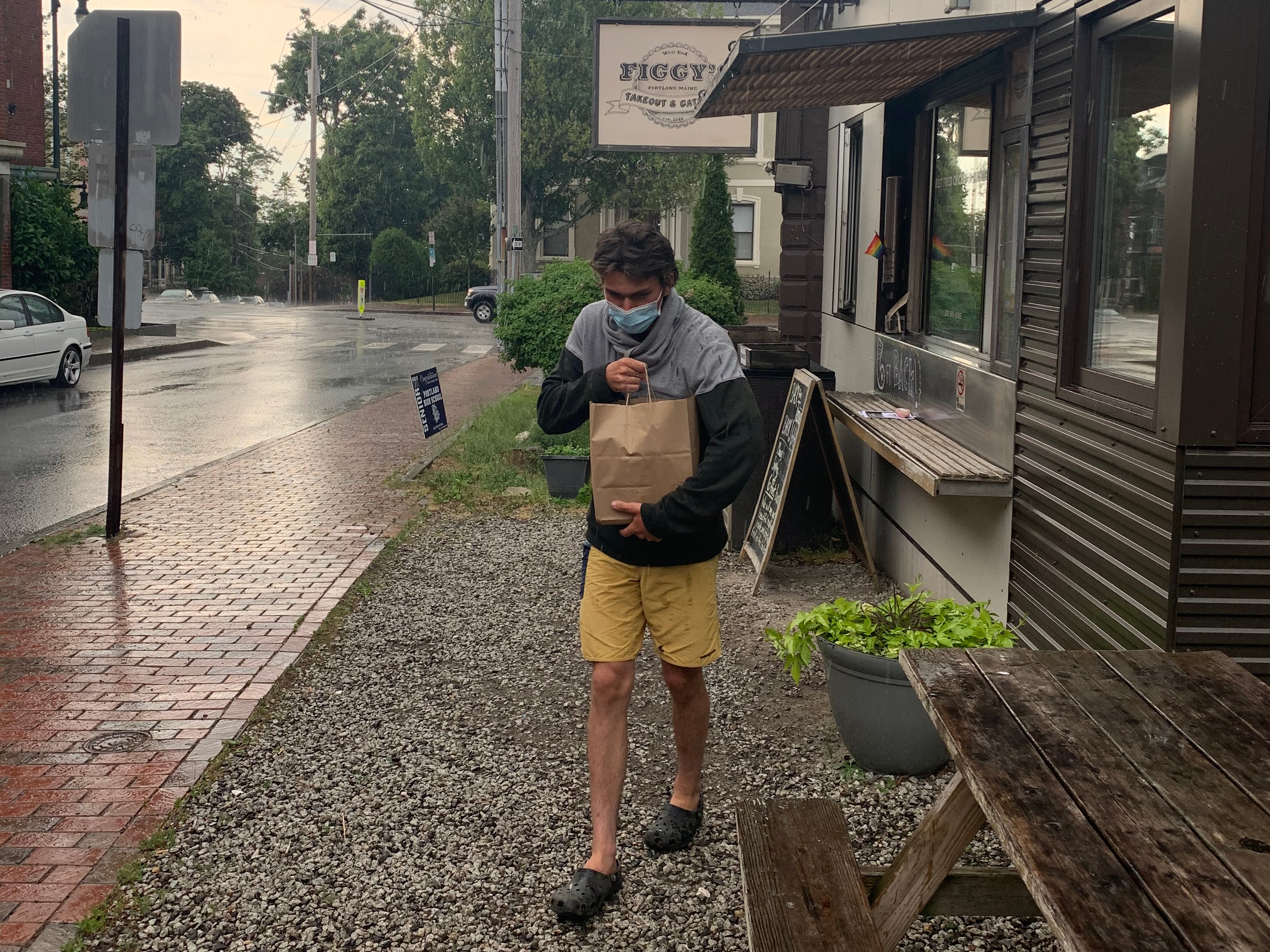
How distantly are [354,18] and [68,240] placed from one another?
47.1 meters

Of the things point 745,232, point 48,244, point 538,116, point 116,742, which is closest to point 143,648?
point 116,742

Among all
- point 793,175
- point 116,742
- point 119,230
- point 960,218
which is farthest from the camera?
point 793,175

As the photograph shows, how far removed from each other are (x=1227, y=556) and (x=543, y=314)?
898cm

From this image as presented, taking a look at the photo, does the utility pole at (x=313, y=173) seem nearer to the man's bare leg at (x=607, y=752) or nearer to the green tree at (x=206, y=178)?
the green tree at (x=206, y=178)

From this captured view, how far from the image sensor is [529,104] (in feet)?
141

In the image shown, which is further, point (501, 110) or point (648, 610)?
point (501, 110)

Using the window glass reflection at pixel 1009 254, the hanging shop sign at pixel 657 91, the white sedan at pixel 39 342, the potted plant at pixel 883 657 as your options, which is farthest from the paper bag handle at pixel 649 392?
A: the white sedan at pixel 39 342

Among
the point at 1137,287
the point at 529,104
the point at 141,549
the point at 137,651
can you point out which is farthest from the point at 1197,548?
the point at 529,104

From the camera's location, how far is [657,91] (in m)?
13.0

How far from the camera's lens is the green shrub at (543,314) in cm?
1220

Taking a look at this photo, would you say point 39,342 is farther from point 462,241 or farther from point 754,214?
point 462,241

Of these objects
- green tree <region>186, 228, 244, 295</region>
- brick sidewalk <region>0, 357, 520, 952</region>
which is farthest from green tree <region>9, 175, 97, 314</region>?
green tree <region>186, 228, 244, 295</region>

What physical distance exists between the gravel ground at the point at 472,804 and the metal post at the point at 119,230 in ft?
9.15

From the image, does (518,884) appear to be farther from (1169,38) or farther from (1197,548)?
(1169,38)
